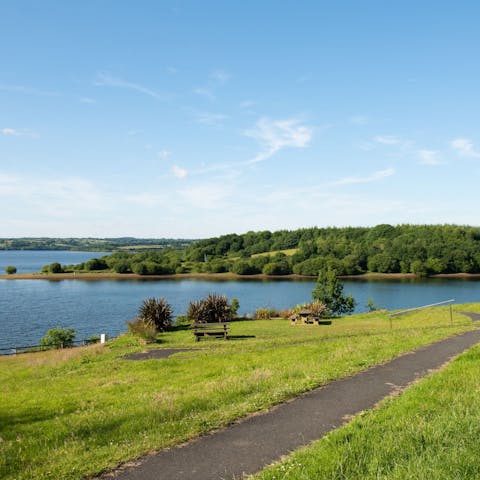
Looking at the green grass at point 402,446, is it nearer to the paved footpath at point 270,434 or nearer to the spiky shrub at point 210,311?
the paved footpath at point 270,434

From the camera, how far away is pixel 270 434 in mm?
7762

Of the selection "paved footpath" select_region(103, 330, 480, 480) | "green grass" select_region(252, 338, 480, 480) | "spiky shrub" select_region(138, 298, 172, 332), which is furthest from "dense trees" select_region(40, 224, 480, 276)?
"green grass" select_region(252, 338, 480, 480)

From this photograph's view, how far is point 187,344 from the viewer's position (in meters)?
22.2

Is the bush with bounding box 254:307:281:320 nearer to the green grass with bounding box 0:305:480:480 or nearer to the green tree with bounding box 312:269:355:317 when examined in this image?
the green tree with bounding box 312:269:355:317

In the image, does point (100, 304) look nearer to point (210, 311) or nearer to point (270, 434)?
point (210, 311)

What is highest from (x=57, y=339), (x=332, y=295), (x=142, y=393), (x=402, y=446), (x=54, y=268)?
(x=402, y=446)

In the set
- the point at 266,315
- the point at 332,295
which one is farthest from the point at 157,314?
the point at 332,295

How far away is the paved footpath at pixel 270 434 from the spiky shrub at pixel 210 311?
794 inches

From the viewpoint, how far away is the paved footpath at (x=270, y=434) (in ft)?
21.4

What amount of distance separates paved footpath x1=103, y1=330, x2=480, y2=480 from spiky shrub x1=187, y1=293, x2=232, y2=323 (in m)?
20.2

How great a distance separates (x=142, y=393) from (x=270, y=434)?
4814 millimetres

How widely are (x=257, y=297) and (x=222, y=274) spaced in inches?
2402

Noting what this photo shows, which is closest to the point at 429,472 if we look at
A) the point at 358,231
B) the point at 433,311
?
the point at 433,311

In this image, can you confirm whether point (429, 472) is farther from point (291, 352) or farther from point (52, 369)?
point (52, 369)
